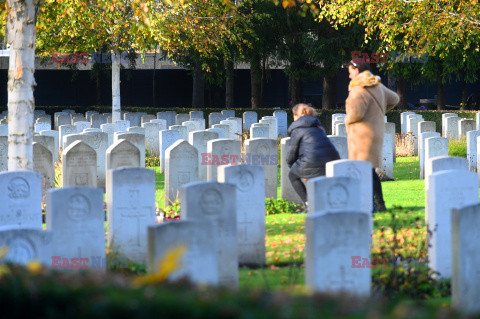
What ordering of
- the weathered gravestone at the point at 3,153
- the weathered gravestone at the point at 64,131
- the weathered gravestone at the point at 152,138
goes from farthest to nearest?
the weathered gravestone at the point at 152,138
the weathered gravestone at the point at 64,131
the weathered gravestone at the point at 3,153

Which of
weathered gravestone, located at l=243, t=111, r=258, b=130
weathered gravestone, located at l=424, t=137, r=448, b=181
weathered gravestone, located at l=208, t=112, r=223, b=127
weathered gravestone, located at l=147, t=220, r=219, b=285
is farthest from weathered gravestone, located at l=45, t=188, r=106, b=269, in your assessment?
weathered gravestone, located at l=243, t=111, r=258, b=130

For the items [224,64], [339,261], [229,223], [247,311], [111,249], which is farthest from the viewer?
[224,64]

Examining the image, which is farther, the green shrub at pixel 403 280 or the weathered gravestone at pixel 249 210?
the weathered gravestone at pixel 249 210

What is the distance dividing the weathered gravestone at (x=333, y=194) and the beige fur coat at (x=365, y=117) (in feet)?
10.7

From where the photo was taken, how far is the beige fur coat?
11.2 meters

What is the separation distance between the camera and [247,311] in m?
4.20

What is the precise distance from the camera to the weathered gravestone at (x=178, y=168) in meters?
12.9

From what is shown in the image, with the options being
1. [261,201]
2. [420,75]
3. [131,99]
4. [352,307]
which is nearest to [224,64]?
[420,75]

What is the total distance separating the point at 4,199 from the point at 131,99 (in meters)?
37.2

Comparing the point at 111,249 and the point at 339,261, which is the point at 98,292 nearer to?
the point at 339,261

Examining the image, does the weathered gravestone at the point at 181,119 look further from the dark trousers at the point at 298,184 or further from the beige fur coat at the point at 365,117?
the beige fur coat at the point at 365,117

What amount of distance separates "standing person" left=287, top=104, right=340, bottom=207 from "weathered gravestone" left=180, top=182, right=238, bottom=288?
398 centimetres

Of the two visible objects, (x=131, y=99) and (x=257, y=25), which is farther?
(x=131, y=99)

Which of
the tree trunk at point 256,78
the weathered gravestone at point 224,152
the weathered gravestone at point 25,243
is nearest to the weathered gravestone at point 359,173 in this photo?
the weathered gravestone at point 25,243
